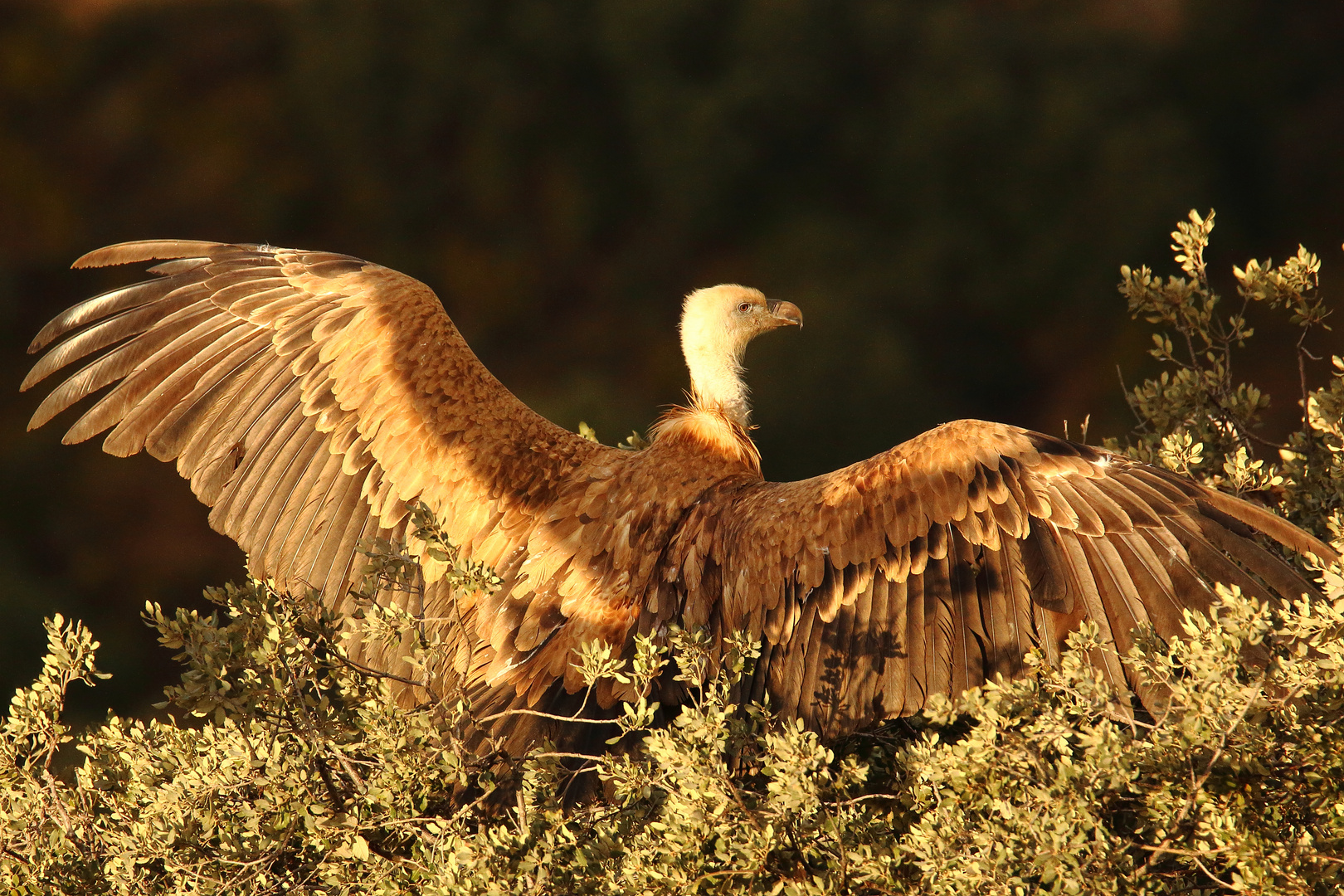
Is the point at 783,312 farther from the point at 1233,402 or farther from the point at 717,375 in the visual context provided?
the point at 1233,402

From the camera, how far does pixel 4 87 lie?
733 inches

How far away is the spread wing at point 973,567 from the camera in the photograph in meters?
3.15

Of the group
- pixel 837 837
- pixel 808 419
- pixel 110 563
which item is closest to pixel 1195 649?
pixel 837 837

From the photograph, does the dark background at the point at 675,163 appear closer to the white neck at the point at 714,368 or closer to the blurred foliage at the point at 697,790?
the white neck at the point at 714,368

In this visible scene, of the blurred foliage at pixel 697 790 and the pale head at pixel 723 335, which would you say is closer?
the blurred foliage at pixel 697 790

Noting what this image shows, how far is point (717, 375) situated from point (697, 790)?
256 cm

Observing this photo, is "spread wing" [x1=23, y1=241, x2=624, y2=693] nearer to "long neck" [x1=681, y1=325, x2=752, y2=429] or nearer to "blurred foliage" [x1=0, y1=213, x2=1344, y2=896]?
"long neck" [x1=681, y1=325, x2=752, y2=429]

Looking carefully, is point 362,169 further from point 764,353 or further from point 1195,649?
point 1195,649

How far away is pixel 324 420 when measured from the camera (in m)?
4.23

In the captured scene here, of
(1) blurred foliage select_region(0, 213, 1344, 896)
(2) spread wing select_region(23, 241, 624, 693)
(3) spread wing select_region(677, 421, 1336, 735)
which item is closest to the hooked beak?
(2) spread wing select_region(23, 241, 624, 693)

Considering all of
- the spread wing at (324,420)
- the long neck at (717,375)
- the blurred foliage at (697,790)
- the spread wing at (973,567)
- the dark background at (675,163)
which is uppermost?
the dark background at (675,163)

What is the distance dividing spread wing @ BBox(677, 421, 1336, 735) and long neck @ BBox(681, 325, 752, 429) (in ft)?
4.07

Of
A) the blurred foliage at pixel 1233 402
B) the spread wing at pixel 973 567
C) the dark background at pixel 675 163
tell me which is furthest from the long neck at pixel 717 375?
the dark background at pixel 675 163

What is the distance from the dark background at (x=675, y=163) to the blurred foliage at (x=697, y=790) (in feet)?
45.3
